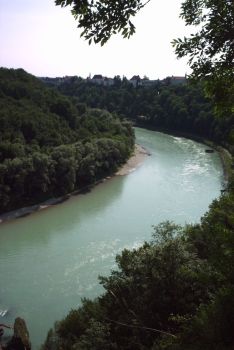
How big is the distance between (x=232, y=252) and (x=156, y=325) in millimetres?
4741

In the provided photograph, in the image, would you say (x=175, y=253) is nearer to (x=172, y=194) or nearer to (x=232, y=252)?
(x=232, y=252)

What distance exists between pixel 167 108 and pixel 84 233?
42393 mm

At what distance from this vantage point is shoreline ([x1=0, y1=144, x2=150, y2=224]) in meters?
23.6

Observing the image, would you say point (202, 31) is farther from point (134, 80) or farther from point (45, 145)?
point (134, 80)

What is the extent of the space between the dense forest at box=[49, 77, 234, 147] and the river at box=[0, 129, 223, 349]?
14036 millimetres

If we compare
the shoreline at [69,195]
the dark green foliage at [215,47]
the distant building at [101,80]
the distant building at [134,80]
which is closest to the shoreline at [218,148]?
the shoreline at [69,195]

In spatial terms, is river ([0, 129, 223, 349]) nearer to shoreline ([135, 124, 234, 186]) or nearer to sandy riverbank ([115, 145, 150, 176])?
sandy riverbank ([115, 145, 150, 176])

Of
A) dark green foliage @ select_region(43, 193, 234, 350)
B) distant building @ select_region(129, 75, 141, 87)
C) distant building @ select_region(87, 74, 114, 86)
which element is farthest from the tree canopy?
distant building @ select_region(87, 74, 114, 86)

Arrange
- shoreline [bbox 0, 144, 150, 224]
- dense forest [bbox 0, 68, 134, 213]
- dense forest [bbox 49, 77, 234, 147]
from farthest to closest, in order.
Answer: dense forest [bbox 49, 77, 234, 147] < dense forest [bbox 0, 68, 134, 213] < shoreline [bbox 0, 144, 150, 224]

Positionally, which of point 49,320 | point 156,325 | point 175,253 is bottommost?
point 49,320

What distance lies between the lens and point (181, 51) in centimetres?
389

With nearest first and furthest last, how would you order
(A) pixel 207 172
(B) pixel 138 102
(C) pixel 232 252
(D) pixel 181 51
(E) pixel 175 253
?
(D) pixel 181 51 < (C) pixel 232 252 < (E) pixel 175 253 < (A) pixel 207 172 < (B) pixel 138 102

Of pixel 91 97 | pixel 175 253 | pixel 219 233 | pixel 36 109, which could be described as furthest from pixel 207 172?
pixel 91 97

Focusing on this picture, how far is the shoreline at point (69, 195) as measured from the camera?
2356cm
